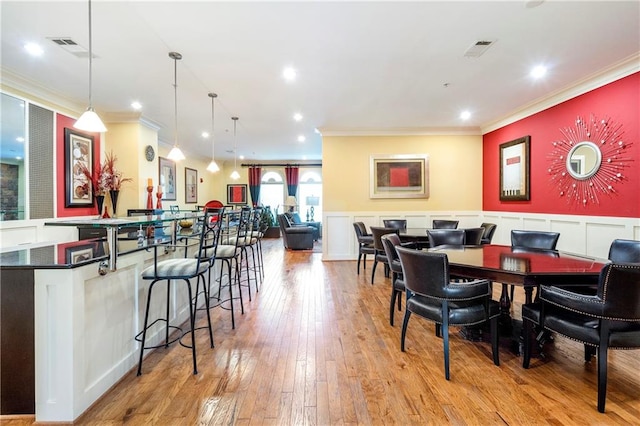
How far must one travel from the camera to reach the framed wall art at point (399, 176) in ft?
21.2

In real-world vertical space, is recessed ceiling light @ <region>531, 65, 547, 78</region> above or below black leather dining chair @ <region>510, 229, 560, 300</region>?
above

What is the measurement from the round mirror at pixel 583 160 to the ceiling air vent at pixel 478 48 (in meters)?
2.14

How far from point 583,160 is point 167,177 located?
28.3 feet

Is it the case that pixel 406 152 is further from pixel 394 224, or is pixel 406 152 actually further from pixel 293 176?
pixel 293 176

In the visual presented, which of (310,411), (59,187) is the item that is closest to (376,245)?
(310,411)

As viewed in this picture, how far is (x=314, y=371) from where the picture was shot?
2.25m

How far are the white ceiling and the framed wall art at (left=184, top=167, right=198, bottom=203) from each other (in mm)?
4065

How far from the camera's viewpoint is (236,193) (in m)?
11.2

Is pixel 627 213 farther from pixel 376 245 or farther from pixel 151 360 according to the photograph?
pixel 151 360

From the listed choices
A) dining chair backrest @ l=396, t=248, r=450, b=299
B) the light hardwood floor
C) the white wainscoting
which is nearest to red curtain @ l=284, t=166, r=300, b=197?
the white wainscoting

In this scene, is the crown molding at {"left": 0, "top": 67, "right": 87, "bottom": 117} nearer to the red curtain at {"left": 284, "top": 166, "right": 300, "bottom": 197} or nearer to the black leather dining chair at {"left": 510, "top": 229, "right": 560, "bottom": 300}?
the black leather dining chair at {"left": 510, "top": 229, "right": 560, "bottom": 300}

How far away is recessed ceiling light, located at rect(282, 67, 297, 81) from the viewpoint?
11.6ft

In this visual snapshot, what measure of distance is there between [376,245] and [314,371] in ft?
7.66

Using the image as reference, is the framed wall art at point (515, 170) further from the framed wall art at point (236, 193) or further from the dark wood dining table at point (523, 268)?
the framed wall art at point (236, 193)
